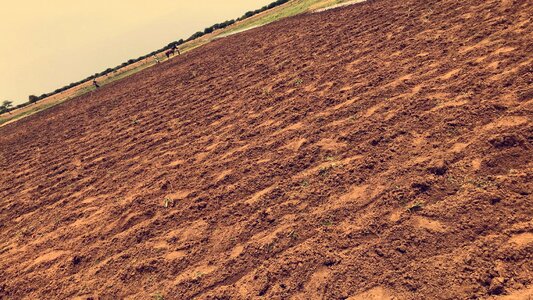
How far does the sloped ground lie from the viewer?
3.51 meters

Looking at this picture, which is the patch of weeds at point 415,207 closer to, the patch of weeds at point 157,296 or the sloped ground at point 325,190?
the sloped ground at point 325,190

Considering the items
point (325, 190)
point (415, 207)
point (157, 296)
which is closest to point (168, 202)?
point (157, 296)

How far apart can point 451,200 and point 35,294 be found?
20.7ft

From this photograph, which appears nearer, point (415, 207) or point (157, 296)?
point (415, 207)

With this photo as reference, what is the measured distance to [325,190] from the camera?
4863 millimetres

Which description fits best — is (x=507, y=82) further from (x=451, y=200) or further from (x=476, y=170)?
(x=451, y=200)

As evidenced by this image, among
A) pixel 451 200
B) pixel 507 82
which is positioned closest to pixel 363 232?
pixel 451 200

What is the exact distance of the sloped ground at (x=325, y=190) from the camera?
3.51m

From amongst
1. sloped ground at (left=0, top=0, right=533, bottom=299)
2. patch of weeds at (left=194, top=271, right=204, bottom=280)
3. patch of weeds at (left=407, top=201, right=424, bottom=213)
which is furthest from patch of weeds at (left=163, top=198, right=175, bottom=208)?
patch of weeds at (left=407, top=201, right=424, bottom=213)

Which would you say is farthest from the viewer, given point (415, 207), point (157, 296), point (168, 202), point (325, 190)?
point (168, 202)

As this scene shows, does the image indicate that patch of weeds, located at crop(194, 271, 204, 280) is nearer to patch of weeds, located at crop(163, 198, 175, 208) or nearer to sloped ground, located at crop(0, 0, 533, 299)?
sloped ground, located at crop(0, 0, 533, 299)

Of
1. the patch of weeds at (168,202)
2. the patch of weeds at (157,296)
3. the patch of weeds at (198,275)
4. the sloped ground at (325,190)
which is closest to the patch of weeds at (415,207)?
the sloped ground at (325,190)

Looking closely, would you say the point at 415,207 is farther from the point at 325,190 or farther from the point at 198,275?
the point at 198,275

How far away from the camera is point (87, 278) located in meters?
4.86
